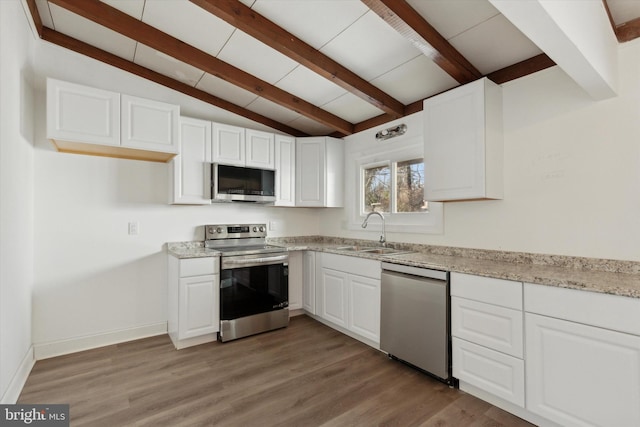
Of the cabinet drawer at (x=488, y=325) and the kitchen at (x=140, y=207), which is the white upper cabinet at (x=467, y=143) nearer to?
the kitchen at (x=140, y=207)

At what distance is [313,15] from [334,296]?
2.51 metres

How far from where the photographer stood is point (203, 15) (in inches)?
91.5

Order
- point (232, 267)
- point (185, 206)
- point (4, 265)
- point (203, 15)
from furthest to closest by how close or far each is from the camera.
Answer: point (185, 206) < point (232, 267) < point (203, 15) < point (4, 265)

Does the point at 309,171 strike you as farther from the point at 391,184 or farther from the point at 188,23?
the point at 188,23

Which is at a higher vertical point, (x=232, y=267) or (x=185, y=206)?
(x=185, y=206)

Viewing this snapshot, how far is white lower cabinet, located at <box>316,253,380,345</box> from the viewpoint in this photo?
2.74m

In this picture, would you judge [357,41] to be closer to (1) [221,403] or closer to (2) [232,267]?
(2) [232,267]

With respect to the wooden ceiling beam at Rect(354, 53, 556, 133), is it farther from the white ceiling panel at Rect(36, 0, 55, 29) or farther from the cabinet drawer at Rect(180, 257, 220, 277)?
the white ceiling panel at Rect(36, 0, 55, 29)

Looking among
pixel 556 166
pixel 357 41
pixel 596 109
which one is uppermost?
pixel 357 41

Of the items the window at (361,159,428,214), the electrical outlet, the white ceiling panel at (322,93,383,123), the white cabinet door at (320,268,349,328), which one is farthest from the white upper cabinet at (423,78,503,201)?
the electrical outlet

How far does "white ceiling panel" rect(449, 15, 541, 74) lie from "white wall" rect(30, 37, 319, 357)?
2.78 m

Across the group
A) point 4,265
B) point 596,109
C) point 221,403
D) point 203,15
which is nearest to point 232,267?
point 221,403

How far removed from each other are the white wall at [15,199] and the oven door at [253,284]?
1428 millimetres

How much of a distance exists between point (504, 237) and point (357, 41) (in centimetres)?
191
